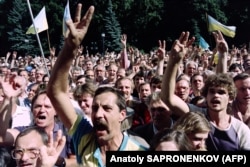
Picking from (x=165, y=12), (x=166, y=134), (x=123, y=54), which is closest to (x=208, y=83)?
(x=166, y=134)

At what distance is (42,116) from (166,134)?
1.55 metres

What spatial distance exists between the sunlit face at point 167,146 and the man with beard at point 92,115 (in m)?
0.41

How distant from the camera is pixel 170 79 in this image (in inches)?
167

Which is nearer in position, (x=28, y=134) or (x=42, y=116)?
(x=28, y=134)

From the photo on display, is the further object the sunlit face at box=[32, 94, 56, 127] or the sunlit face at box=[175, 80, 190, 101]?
the sunlit face at box=[175, 80, 190, 101]

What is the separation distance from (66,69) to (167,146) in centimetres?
90

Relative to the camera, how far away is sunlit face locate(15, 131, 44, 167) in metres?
3.17

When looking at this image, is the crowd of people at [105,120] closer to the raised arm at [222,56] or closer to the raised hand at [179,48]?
the raised hand at [179,48]

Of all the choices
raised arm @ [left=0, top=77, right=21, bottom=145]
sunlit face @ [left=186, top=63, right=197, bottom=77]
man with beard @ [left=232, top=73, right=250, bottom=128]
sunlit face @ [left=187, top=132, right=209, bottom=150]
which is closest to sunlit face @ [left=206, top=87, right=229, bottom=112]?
sunlit face @ [left=187, top=132, right=209, bottom=150]

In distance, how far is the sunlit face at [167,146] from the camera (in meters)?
3.08

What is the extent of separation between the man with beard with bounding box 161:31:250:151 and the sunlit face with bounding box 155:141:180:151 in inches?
36.8

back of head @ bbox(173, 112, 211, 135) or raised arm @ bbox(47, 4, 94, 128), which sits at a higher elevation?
raised arm @ bbox(47, 4, 94, 128)

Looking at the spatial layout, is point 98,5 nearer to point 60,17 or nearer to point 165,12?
point 60,17

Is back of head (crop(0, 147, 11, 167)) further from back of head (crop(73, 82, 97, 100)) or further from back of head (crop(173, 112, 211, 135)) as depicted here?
back of head (crop(73, 82, 97, 100))
